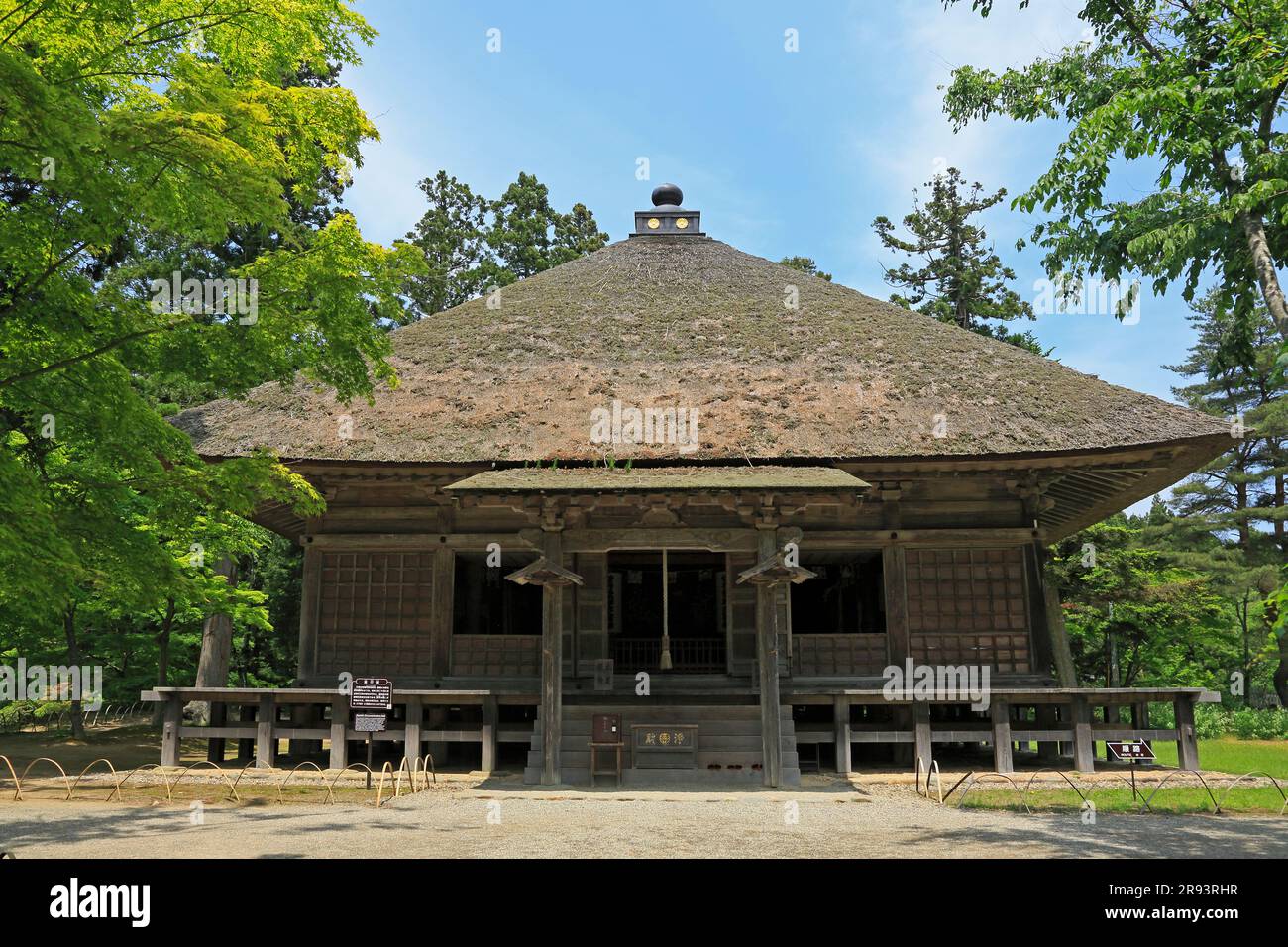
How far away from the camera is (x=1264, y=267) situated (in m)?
8.13

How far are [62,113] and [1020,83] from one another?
9.39 meters

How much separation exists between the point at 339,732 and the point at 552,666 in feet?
11.8

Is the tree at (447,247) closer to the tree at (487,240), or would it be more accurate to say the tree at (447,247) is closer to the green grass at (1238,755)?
the tree at (487,240)

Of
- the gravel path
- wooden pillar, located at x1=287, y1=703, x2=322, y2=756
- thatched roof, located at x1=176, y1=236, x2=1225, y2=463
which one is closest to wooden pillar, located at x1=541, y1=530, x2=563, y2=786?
the gravel path

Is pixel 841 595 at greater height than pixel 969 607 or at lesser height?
greater

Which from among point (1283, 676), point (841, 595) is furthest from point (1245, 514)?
point (841, 595)

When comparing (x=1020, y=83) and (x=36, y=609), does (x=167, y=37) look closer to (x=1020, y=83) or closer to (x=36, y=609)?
(x=36, y=609)

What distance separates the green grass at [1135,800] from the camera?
938cm

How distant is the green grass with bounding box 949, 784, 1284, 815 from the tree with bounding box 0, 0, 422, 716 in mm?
8260

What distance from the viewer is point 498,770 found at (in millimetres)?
12531

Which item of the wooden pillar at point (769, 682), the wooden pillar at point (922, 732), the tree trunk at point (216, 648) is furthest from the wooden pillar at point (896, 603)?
the tree trunk at point (216, 648)

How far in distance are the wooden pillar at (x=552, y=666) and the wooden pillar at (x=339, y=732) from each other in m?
3.14

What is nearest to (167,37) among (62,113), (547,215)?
(62,113)

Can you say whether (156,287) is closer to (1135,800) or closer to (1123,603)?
(1135,800)
